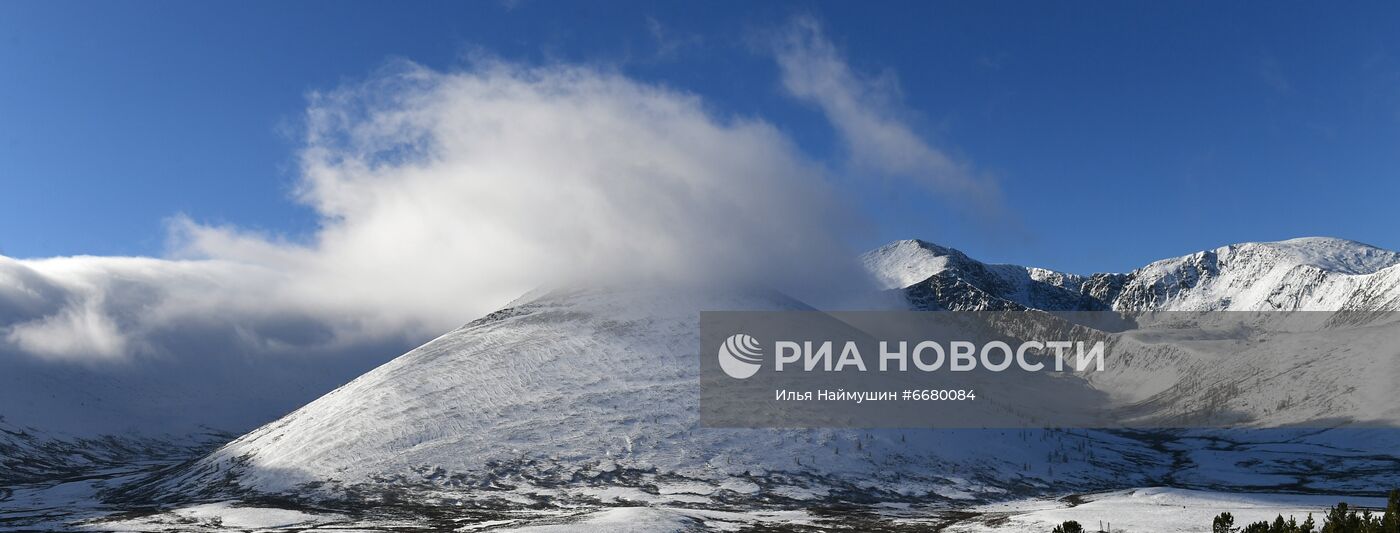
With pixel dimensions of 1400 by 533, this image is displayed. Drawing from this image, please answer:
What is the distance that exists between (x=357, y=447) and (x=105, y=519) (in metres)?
31.2

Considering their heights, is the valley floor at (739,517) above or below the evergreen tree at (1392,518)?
below

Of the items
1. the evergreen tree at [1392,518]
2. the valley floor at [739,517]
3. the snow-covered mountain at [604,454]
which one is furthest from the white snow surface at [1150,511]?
the evergreen tree at [1392,518]

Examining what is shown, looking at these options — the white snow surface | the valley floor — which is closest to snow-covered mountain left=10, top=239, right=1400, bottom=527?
the valley floor

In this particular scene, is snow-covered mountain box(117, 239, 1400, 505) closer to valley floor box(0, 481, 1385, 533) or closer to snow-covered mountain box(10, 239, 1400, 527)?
snow-covered mountain box(10, 239, 1400, 527)

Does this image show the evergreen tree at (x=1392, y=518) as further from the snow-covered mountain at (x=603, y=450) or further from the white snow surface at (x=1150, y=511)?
the snow-covered mountain at (x=603, y=450)

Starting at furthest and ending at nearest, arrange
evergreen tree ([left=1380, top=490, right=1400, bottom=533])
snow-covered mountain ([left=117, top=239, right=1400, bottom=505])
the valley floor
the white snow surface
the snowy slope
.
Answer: the snowy slope → snow-covered mountain ([left=117, top=239, right=1400, bottom=505]) → the valley floor → the white snow surface → evergreen tree ([left=1380, top=490, right=1400, bottom=533])

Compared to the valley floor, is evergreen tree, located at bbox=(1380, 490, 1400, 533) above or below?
above

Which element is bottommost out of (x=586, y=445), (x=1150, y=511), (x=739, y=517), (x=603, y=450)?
(x=739, y=517)

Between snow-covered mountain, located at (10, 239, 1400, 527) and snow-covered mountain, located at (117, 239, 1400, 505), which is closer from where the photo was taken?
snow-covered mountain, located at (10, 239, 1400, 527)

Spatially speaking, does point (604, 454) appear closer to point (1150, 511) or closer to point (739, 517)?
point (739, 517)

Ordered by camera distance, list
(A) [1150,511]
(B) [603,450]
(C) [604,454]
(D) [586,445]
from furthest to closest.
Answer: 1. (D) [586,445]
2. (B) [603,450]
3. (C) [604,454]
4. (A) [1150,511]

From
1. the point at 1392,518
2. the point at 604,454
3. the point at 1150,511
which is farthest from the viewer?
the point at 604,454

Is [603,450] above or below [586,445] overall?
below

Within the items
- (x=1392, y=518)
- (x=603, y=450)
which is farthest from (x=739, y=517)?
(x=1392, y=518)
